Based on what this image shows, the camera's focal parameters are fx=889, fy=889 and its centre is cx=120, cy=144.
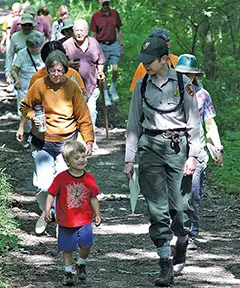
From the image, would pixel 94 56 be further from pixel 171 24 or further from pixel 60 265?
pixel 60 265

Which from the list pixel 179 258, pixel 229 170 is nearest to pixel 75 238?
pixel 179 258

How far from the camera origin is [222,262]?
8.71m

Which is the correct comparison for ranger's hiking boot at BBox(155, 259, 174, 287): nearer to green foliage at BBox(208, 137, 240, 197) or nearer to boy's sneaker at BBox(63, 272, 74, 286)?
boy's sneaker at BBox(63, 272, 74, 286)

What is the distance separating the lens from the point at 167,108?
7656 mm

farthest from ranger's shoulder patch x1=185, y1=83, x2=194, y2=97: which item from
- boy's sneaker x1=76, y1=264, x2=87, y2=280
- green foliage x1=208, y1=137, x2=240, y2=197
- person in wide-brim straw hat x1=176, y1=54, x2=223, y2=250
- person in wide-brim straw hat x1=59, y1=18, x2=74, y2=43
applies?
person in wide-brim straw hat x1=59, y1=18, x2=74, y2=43

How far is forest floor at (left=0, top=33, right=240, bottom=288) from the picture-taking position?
8047 millimetres

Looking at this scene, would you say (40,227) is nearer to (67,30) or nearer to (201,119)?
(201,119)

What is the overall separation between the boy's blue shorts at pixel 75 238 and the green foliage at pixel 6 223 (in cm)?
105

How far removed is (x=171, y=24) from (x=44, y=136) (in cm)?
907

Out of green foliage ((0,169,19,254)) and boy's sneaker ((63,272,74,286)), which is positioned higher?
boy's sneaker ((63,272,74,286))

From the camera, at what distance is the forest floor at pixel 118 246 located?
8047 millimetres

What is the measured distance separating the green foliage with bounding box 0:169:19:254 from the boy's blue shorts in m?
1.05

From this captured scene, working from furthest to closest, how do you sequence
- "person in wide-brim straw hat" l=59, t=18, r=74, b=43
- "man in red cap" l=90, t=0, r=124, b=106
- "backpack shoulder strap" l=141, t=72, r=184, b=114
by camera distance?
"man in red cap" l=90, t=0, r=124, b=106 → "person in wide-brim straw hat" l=59, t=18, r=74, b=43 → "backpack shoulder strap" l=141, t=72, r=184, b=114

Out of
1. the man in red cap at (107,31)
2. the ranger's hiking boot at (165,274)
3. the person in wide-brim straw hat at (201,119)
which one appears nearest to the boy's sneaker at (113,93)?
the man in red cap at (107,31)
